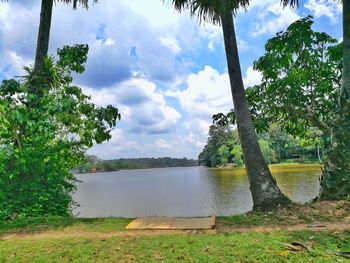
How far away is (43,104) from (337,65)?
9.61 metres

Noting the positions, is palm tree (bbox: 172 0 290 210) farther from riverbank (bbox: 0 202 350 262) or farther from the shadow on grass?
the shadow on grass

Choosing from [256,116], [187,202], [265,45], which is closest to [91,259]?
[256,116]

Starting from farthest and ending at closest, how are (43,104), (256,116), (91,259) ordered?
(256,116) → (43,104) → (91,259)

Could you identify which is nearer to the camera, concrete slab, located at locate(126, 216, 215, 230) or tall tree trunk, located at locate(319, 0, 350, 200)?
concrete slab, located at locate(126, 216, 215, 230)

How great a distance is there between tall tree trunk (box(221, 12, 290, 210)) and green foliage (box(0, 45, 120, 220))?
3710 millimetres

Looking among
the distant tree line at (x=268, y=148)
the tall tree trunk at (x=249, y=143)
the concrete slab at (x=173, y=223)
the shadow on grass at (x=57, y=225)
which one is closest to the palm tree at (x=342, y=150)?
the tall tree trunk at (x=249, y=143)

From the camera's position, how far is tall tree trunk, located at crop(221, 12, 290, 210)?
28.5 feet

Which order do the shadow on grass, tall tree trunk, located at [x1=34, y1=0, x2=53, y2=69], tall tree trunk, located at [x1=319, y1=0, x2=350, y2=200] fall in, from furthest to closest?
tall tree trunk, located at [x1=34, y1=0, x2=53, y2=69], tall tree trunk, located at [x1=319, y1=0, x2=350, y2=200], the shadow on grass

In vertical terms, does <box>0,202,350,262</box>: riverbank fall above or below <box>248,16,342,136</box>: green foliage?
below

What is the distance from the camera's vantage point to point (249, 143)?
913cm

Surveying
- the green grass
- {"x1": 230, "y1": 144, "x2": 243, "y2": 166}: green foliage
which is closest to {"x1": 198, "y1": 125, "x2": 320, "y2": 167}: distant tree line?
{"x1": 230, "y1": 144, "x2": 243, "y2": 166}: green foliage

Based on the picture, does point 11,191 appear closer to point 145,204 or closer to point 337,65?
point 337,65

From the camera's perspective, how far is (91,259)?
5.27 metres

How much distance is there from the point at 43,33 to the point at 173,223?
23.0 ft
